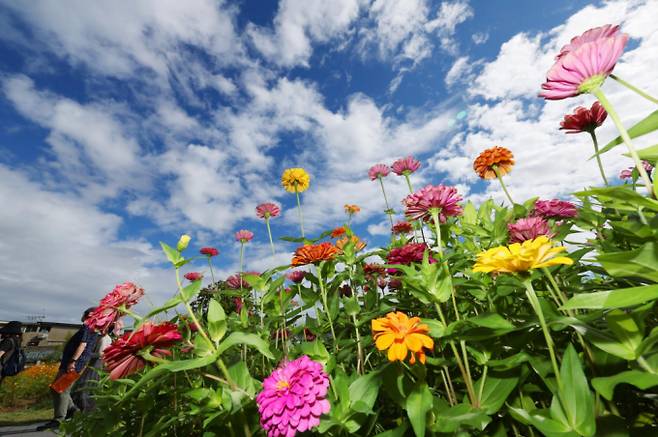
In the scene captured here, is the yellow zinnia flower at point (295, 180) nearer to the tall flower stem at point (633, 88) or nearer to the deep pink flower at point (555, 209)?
the deep pink flower at point (555, 209)

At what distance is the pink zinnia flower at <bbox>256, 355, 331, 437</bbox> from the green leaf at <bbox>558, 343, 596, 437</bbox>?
623 mm

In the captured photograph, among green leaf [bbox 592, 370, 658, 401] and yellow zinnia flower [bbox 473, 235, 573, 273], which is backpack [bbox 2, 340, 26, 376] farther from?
green leaf [bbox 592, 370, 658, 401]

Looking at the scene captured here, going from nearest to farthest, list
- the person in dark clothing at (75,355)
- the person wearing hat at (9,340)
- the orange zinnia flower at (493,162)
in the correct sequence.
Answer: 1. the orange zinnia flower at (493,162)
2. the person in dark clothing at (75,355)
3. the person wearing hat at (9,340)

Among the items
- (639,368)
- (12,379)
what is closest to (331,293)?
(639,368)

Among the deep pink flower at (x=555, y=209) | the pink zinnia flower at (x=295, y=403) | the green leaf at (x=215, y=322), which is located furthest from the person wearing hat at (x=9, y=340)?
the deep pink flower at (x=555, y=209)

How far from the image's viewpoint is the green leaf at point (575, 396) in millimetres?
808

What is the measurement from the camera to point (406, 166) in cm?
329

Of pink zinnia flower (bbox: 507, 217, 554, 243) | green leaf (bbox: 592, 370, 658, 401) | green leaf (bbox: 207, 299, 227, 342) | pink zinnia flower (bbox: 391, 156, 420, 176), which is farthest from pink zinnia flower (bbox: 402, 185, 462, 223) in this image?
pink zinnia flower (bbox: 391, 156, 420, 176)

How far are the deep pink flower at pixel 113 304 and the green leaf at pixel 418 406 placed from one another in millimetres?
1233

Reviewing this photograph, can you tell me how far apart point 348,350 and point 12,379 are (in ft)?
51.1

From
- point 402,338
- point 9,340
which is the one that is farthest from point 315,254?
point 9,340

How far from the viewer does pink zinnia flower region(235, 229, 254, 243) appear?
3.96 meters

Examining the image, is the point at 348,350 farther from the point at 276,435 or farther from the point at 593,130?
the point at 593,130

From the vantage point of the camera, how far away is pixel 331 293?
77.2 inches
